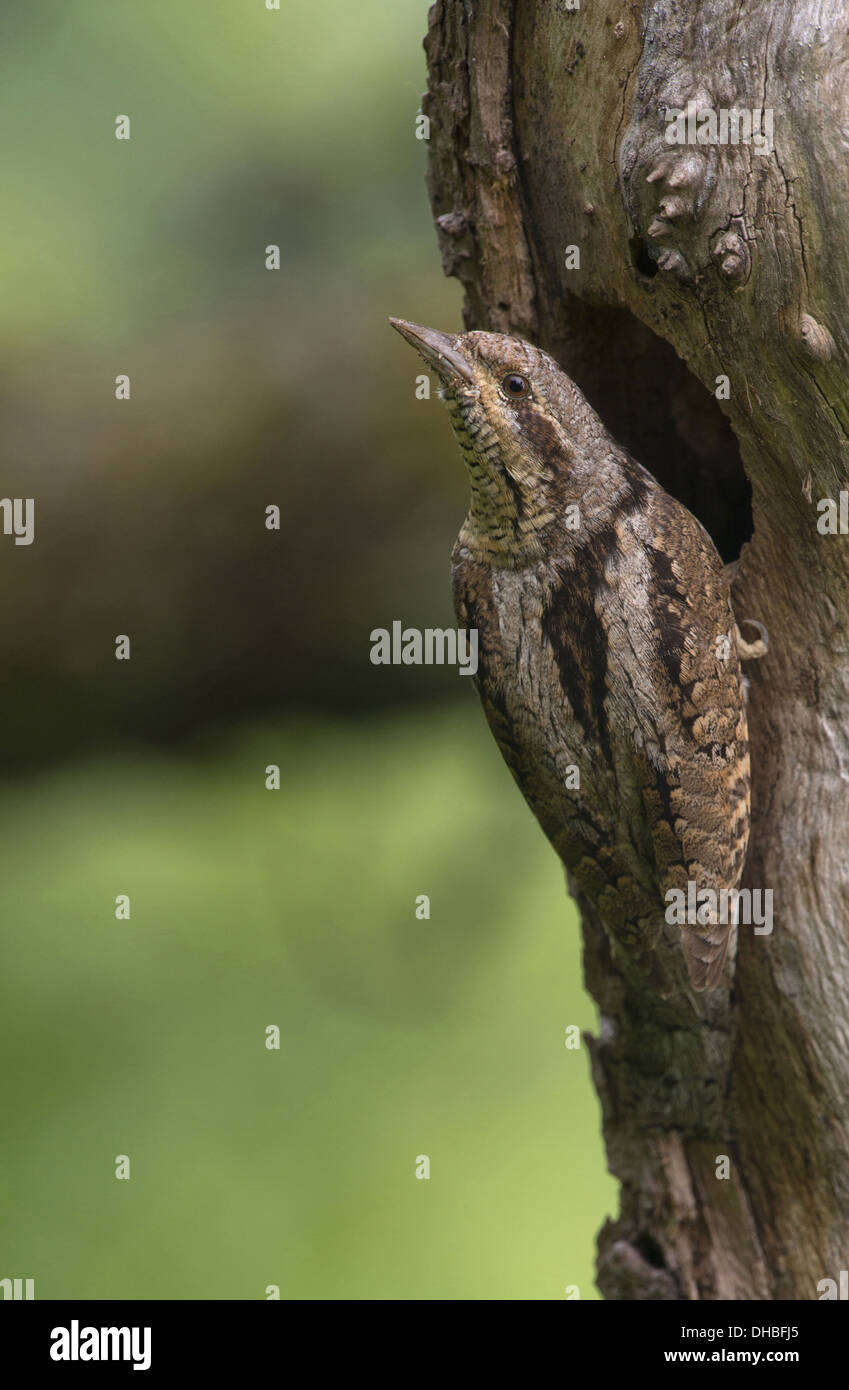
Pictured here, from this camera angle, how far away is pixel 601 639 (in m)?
2.31

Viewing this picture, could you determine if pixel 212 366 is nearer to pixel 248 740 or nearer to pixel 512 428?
pixel 248 740

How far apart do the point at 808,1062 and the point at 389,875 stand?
110 inches

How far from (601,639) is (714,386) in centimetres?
60

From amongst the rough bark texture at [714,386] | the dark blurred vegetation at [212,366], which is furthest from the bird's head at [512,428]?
the dark blurred vegetation at [212,366]

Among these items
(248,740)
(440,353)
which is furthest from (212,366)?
(440,353)

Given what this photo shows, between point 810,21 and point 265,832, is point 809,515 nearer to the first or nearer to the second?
point 810,21

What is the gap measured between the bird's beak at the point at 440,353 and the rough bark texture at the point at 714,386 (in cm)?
46

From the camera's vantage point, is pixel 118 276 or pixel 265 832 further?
pixel 265 832

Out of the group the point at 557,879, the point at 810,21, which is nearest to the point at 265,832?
the point at 557,879

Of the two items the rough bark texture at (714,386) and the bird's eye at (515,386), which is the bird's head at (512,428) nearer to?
the bird's eye at (515,386)

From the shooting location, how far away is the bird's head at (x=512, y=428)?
2227 millimetres

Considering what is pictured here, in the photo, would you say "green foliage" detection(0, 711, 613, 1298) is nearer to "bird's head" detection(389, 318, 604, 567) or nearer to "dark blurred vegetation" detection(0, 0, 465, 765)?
"dark blurred vegetation" detection(0, 0, 465, 765)

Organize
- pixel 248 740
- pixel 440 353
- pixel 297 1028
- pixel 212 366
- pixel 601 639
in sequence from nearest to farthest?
pixel 440 353 → pixel 601 639 → pixel 212 366 → pixel 297 1028 → pixel 248 740
